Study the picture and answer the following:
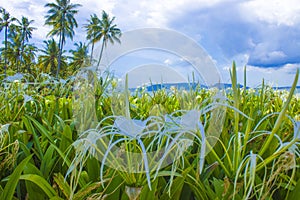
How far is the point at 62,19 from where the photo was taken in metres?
38.1

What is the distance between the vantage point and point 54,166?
0.82m

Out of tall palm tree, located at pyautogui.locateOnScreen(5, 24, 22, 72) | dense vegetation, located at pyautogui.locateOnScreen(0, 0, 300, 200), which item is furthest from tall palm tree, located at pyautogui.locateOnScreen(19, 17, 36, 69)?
dense vegetation, located at pyautogui.locateOnScreen(0, 0, 300, 200)

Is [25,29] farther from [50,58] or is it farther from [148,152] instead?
[148,152]

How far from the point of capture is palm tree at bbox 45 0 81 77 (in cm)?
3778

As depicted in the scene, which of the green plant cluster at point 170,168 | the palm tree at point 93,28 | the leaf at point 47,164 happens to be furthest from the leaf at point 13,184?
the palm tree at point 93,28

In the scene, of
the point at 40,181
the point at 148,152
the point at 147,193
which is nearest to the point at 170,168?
the point at 148,152

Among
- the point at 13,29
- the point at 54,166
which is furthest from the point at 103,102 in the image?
the point at 13,29

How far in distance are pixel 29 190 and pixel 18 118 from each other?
678 mm

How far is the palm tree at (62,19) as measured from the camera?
3778 centimetres

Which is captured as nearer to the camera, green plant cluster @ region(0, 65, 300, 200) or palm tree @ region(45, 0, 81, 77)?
green plant cluster @ region(0, 65, 300, 200)

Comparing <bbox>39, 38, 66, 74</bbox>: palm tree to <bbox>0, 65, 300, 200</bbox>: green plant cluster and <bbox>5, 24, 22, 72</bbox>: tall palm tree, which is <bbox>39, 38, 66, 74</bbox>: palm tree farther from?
<bbox>0, 65, 300, 200</bbox>: green plant cluster

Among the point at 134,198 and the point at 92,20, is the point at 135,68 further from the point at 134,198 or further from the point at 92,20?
the point at 92,20

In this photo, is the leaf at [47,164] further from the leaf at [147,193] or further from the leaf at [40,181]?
the leaf at [147,193]

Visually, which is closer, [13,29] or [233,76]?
[233,76]
